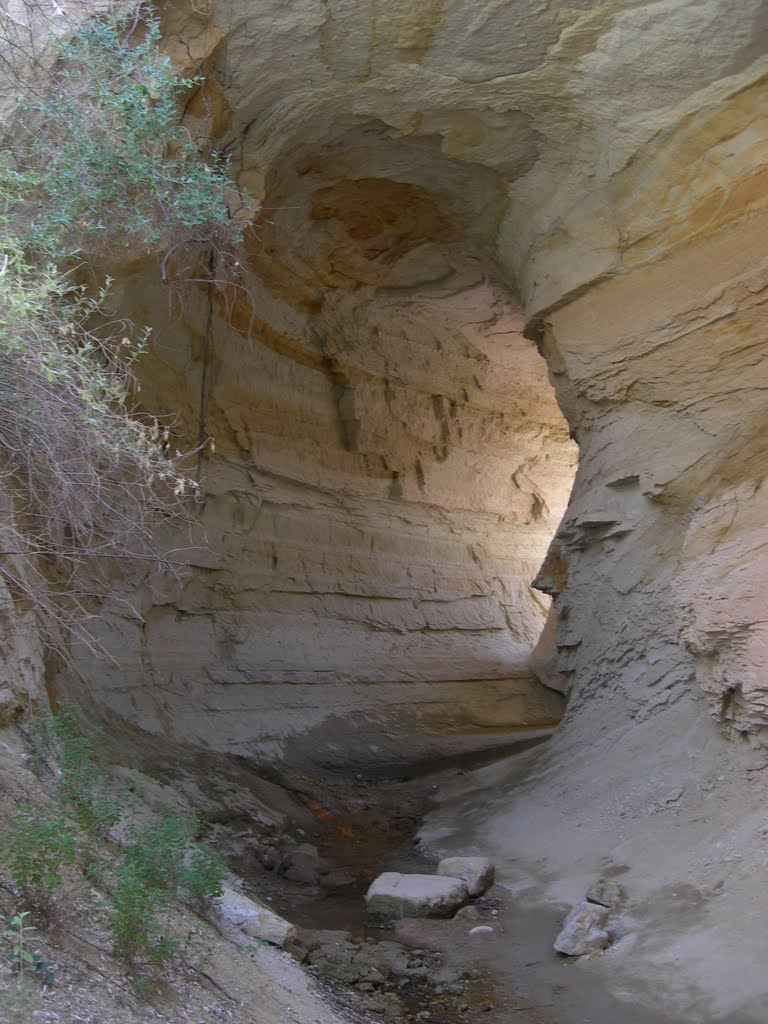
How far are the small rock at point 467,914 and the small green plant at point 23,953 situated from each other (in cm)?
318

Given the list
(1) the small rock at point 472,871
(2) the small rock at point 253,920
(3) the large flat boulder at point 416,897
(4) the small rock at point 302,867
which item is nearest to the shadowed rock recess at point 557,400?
(1) the small rock at point 472,871

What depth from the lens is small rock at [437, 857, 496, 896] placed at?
5734 millimetres

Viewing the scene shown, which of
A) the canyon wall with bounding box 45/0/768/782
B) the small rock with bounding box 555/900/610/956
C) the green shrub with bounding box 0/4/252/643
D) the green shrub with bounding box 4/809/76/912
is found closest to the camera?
the green shrub with bounding box 4/809/76/912

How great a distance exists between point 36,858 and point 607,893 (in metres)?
3.39

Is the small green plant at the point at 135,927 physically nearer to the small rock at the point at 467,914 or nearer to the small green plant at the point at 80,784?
the small green plant at the point at 80,784

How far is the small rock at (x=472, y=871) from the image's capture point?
18.8 ft

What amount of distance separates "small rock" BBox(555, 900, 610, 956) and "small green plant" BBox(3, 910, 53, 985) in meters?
2.98

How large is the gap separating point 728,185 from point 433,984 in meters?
5.76

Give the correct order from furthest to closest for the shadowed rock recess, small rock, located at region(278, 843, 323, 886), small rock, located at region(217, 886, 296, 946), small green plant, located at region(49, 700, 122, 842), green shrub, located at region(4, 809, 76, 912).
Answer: small rock, located at region(278, 843, 323, 886)
the shadowed rock recess
small rock, located at region(217, 886, 296, 946)
small green plant, located at region(49, 700, 122, 842)
green shrub, located at region(4, 809, 76, 912)

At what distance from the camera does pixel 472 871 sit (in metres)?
5.84

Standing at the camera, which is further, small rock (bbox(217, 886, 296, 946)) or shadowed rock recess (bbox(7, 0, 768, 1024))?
shadowed rock recess (bbox(7, 0, 768, 1024))

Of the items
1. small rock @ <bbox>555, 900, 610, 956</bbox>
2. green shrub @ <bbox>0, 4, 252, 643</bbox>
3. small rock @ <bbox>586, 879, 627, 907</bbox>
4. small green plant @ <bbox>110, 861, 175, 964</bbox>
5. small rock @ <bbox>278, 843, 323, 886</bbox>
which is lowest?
small green plant @ <bbox>110, 861, 175, 964</bbox>

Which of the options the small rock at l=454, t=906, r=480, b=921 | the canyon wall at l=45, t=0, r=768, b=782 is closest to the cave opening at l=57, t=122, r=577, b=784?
the canyon wall at l=45, t=0, r=768, b=782

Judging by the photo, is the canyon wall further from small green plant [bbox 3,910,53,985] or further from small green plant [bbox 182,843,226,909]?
small green plant [bbox 3,910,53,985]
